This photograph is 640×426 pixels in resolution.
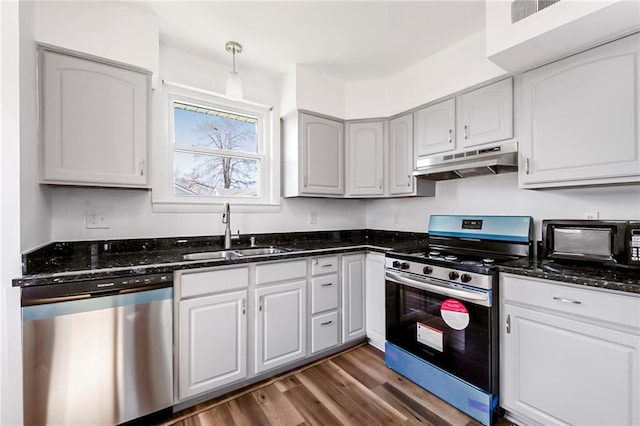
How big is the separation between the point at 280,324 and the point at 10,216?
1.63 meters

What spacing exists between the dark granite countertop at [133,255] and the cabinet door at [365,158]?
64 cm

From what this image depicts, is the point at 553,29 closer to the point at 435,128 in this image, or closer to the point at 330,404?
the point at 435,128

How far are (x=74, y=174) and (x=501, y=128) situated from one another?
280 centimetres

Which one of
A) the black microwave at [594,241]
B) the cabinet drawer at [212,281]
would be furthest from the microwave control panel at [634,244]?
the cabinet drawer at [212,281]

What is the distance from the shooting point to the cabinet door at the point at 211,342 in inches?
67.5

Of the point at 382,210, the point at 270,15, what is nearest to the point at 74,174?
the point at 270,15

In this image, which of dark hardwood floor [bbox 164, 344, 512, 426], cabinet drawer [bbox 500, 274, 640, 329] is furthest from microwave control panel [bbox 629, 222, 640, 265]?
dark hardwood floor [bbox 164, 344, 512, 426]

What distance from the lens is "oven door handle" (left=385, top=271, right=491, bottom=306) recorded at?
1.63 meters

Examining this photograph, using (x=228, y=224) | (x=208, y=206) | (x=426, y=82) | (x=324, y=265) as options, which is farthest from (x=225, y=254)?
(x=426, y=82)

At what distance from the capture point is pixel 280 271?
6.86 ft

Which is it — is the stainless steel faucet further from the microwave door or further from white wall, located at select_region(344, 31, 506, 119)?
the microwave door

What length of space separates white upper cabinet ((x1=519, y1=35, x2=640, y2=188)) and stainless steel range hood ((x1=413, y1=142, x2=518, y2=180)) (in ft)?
0.31

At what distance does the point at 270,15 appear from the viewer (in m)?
1.95

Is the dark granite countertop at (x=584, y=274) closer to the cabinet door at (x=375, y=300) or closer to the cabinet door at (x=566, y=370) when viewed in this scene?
the cabinet door at (x=566, y=370)
